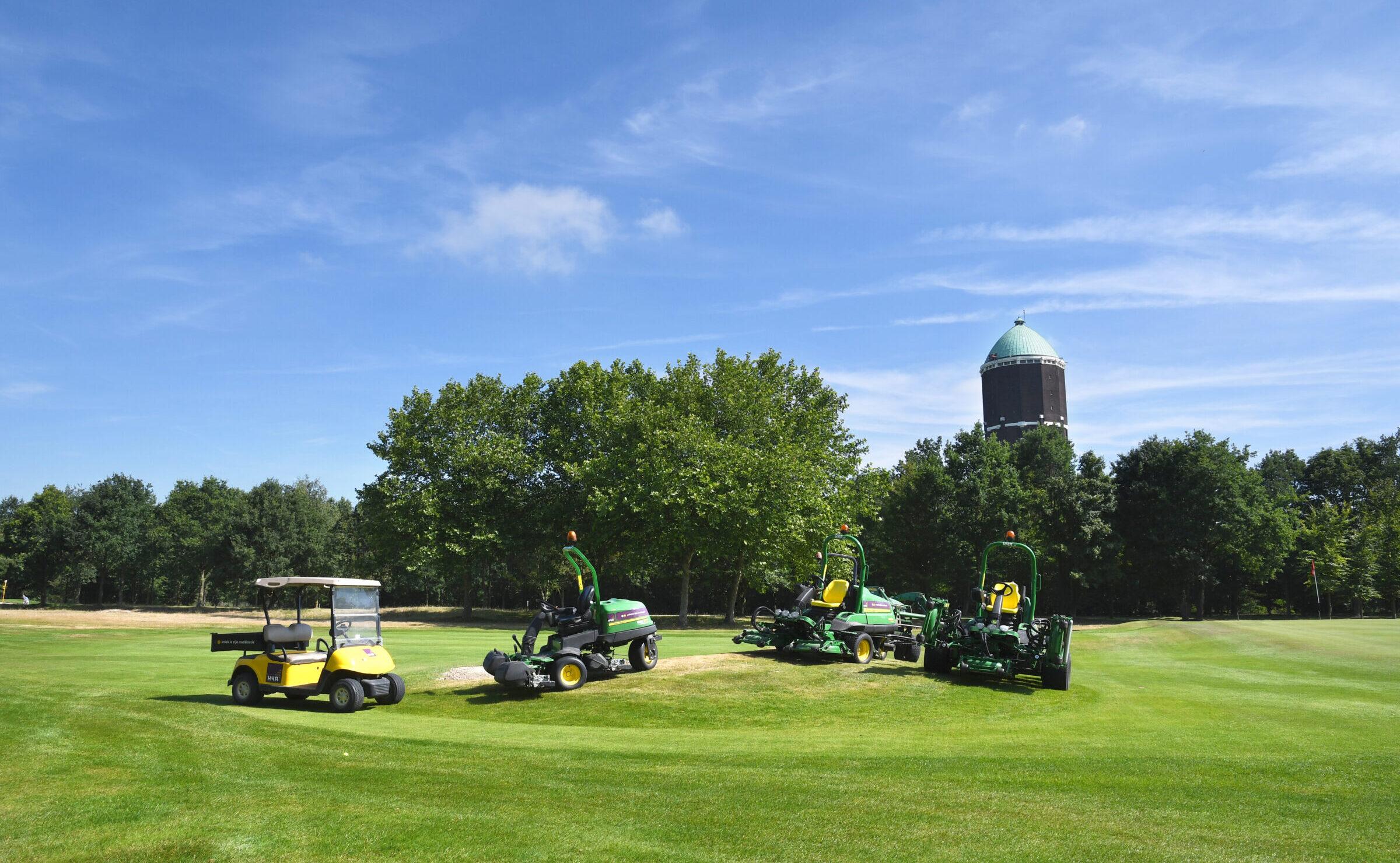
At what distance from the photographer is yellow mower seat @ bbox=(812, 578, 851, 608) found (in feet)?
69.1

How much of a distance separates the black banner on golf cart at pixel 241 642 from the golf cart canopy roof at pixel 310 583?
953 millimetres

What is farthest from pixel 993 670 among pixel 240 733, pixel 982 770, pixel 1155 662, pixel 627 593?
pixel 627 593

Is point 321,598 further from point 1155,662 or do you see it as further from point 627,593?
point 627,593

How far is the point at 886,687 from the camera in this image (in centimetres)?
1764

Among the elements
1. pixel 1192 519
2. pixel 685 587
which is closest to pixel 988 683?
pixel 685 587

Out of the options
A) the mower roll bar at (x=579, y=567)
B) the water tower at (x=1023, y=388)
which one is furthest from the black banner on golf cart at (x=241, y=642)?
the water tower at (x=1023, y=388)

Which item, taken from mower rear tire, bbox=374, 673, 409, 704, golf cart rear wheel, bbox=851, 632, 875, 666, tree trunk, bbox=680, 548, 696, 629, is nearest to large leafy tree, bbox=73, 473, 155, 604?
tree trunk, bbox=680, 548, 696, 629

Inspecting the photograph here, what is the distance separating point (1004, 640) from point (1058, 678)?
1.27 metres

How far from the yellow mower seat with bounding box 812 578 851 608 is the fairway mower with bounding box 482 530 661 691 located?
14.1 feet

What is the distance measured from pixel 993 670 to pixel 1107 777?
8.71m

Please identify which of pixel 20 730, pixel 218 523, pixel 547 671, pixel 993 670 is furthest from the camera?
pixel 218 523

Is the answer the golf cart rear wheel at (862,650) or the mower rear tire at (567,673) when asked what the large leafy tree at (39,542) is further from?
the golf cart rear wheel at (862,650)

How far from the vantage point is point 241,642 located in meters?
16.5

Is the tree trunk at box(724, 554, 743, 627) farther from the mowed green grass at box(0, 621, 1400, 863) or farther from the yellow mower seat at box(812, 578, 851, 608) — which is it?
the mowed green grass at box(0, 621, 1400, 863)
